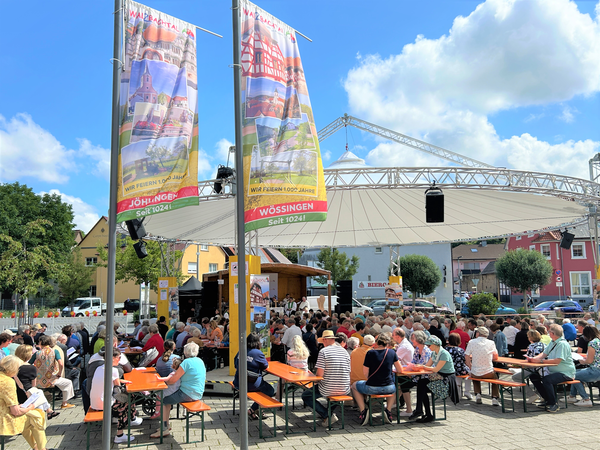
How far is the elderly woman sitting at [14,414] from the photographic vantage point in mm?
4512

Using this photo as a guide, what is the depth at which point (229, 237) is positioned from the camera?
19.0 meters

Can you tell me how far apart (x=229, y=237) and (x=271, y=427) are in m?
13.4

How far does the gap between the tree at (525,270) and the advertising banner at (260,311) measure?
101 feet

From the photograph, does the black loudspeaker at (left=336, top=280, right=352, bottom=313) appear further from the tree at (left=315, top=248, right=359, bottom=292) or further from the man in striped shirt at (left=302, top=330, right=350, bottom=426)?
the tree at (left=315, top=248, right=359, bottom=292)

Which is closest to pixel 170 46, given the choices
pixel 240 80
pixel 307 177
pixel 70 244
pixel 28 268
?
pixel 240 80

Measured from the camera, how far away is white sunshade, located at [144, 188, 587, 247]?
43.1ft

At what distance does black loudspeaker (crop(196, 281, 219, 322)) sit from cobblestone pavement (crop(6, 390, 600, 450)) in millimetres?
14539

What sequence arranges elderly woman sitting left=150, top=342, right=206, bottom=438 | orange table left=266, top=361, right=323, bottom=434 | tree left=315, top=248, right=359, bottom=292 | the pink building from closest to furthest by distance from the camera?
elderly woman sitting left=150, top=342, right=206, bottom=438
orange table left=266, top=361, right=323, bottom=434
tree left=315, top=248, right=359, bottom=292
the pink building

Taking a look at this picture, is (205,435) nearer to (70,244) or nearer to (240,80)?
(240,80)

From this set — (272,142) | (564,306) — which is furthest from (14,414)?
(564,306)

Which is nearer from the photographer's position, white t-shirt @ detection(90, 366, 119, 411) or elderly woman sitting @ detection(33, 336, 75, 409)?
white t-shirt @ detection(90, 366, 119, 411)

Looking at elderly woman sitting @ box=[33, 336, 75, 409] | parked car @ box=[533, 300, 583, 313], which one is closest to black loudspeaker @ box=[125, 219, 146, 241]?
elderly woman sitting @ box=[33, 336, 75, 409]

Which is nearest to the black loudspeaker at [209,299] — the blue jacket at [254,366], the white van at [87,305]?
the white van at [87,305]

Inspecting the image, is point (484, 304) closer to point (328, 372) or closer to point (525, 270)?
point (525, 270)
